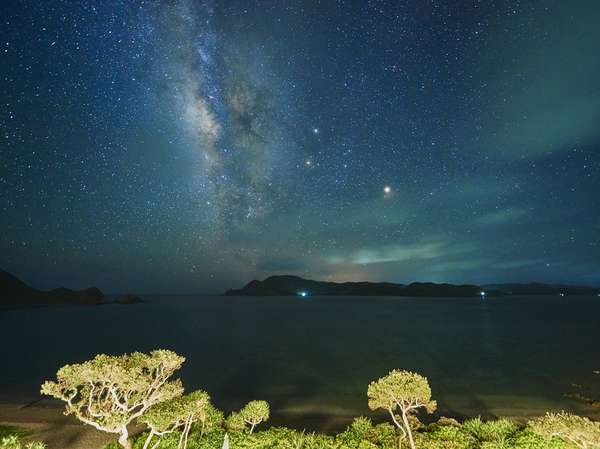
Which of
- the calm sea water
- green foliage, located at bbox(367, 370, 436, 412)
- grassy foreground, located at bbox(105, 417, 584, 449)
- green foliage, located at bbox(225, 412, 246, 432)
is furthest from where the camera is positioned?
the calm sea water

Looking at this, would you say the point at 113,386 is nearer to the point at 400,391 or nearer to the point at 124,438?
→ the point at 124,438

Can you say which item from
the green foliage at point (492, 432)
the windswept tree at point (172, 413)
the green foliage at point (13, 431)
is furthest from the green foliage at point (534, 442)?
the green foliage at point (13, 431)

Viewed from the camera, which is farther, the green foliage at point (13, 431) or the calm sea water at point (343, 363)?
the calm sea water at point (343, 363)

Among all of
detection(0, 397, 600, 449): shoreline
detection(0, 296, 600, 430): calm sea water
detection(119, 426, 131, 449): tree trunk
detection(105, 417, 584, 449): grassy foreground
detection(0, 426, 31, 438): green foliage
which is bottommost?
detection(0, 296, 600, 430): calm sea water

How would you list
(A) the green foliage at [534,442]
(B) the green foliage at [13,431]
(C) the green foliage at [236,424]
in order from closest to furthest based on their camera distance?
(A) the green foliage at [534,442] < (C) the green foliage at [236,424] < (B) the green foliage at [13,431]

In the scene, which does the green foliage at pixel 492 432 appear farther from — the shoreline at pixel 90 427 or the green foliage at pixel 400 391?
the shoreline at pixel 90 427

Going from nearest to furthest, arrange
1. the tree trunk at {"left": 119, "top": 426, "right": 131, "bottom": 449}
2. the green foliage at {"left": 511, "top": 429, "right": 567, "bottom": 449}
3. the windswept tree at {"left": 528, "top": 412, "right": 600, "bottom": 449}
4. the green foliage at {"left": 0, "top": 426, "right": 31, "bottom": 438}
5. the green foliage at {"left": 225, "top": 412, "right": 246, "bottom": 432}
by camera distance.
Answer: the windswept tree at {"left": 528, "top": 412, "right": 600, "bottom": 449} → the tree trunk at {"left": 119, "top": 426, "right": 131, "bottom": 449} → the green foliage at {"left": 511, "top": 429, "right": 567, "bottom": 449} → the green foliage at {"left": 225, "top": 412, "right": 246, "bottom": 432} → the green foliage at {"left": 0, "top": 426, "right": 31, "bottom": 438}

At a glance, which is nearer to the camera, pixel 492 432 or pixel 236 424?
pixel 492 432

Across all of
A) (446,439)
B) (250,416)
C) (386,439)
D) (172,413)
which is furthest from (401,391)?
(172,413)

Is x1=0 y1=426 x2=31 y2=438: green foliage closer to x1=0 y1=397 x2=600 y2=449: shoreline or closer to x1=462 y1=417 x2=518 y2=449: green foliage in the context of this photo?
x1=0 y1=397 x2=600 y2=449: shoreline

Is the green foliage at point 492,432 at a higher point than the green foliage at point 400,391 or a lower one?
lower

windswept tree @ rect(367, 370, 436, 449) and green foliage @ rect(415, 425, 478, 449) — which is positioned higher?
windswept tree @ rect(367, 370, 436, 449)

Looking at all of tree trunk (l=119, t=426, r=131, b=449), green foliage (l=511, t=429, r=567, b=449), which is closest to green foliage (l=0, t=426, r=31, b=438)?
tree trunk (l=119, t=426, r=131, b=449)

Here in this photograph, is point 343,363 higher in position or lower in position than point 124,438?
lower
